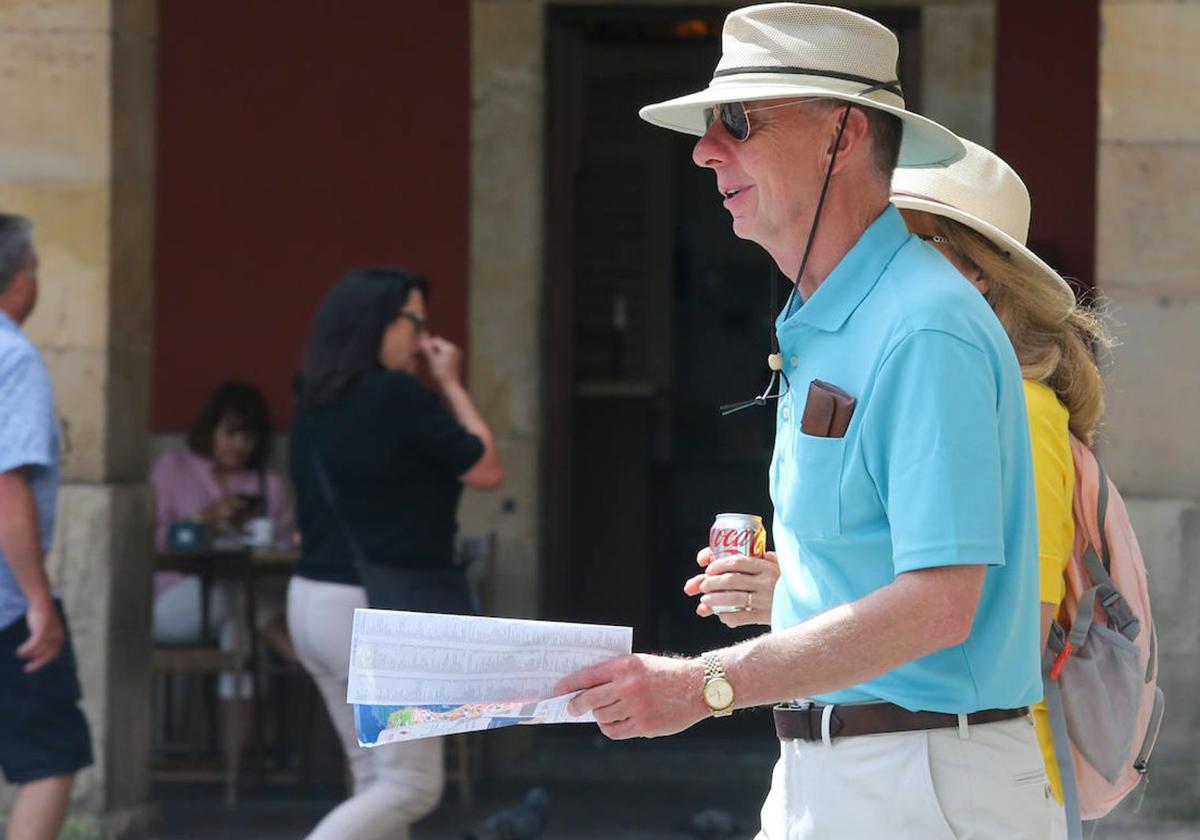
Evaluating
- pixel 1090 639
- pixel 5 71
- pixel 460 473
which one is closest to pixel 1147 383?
pixel 460 473

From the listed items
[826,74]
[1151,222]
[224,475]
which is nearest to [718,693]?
[826,74]

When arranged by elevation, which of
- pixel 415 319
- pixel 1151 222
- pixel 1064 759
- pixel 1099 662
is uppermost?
pixel 1151 222

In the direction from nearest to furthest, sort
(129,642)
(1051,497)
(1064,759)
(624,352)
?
(1064,759)
(1051,497)
(129,642)
(624,352)

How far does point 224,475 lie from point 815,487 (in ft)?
20.0

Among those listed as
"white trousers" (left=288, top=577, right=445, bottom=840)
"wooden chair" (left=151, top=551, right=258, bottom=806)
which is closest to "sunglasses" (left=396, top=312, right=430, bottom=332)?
"white trousers" (left=288, top=577, right=445, bottom=840)

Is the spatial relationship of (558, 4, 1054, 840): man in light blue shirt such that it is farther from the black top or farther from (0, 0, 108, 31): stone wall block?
(0, 0, 108, 31): stone wall block

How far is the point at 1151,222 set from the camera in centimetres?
563

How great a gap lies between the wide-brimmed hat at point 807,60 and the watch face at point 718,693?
27.1 inches

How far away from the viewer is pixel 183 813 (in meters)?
7.15

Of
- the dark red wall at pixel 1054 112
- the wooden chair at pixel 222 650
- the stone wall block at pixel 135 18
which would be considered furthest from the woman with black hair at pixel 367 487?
the dark red wall at pixel 1054 112

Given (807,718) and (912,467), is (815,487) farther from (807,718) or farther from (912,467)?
(807,718)

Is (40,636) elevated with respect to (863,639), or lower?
lower

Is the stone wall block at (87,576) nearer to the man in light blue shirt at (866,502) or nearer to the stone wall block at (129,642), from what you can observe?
the stone wall block at (129,642)

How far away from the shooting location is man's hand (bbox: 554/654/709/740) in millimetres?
2186
